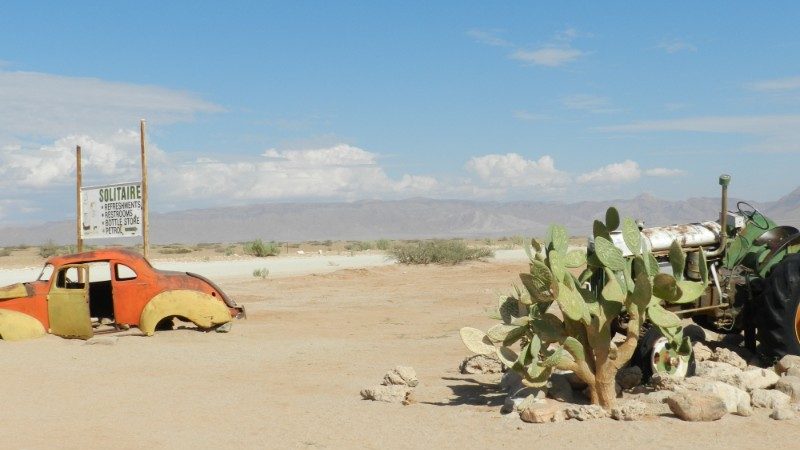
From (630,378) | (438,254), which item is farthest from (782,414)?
(438,254)

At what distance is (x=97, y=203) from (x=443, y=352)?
9.53 meters

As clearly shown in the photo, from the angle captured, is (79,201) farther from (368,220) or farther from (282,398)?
(368,220)

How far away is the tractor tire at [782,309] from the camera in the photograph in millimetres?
8789

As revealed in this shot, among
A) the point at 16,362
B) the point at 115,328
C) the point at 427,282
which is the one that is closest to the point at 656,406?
the point at 16,362

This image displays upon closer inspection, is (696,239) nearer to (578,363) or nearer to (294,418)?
(578,363)

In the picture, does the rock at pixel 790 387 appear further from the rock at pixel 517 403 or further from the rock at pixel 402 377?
the rock at pixel 402 377

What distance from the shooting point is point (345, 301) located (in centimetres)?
2017

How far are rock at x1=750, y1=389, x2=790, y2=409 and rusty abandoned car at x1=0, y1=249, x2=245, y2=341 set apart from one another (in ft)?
27.0

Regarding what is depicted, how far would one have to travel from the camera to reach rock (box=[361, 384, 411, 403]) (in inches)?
338

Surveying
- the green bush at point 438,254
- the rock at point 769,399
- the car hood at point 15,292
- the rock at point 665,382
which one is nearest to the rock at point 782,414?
the rock at point 769,399

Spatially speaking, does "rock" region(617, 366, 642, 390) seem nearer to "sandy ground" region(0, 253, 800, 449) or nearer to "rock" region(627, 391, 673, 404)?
"rock" region(627, 391, 673, 404)

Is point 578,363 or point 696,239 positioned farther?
point 696,239

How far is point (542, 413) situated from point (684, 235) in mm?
3416

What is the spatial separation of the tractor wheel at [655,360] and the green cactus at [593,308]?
0.54 metres
